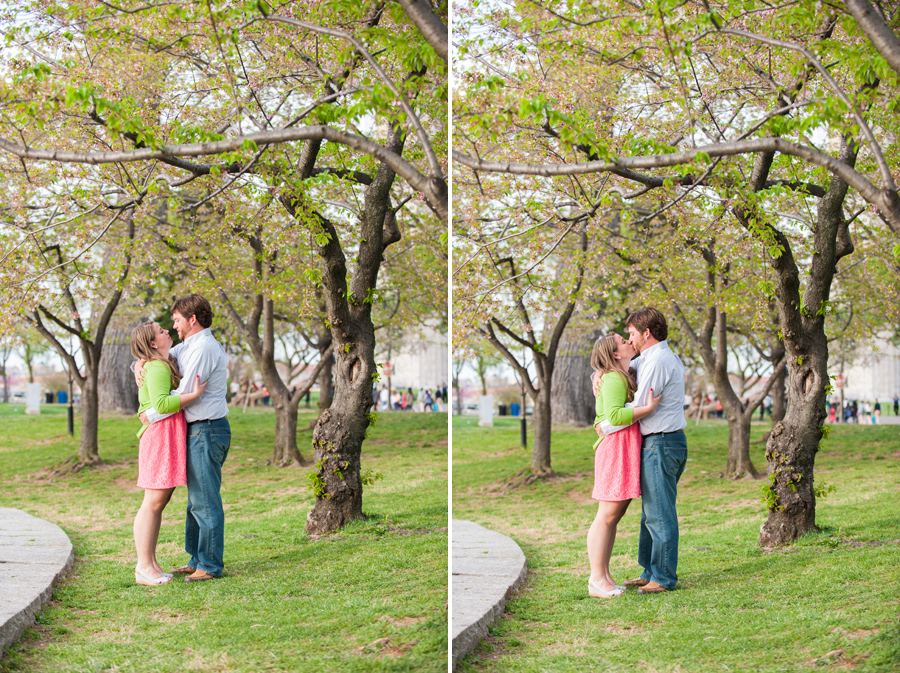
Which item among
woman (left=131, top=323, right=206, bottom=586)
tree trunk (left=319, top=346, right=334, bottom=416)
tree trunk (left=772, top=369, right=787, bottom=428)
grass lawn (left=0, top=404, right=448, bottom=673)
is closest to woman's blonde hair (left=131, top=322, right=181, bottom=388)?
woman (left=131, top=323, right=206, bottom=586)

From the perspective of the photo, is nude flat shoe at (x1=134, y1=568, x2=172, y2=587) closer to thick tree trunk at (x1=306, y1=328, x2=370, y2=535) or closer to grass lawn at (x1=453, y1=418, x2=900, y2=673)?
grass lawn at (x1=453, y1=418, x2=900, y2=673)

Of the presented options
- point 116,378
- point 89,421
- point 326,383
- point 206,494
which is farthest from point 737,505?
point 116,378

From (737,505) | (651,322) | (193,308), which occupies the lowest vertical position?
(737,505)

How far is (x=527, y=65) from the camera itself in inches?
156

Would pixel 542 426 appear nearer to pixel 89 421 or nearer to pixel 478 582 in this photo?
pixel 89 421

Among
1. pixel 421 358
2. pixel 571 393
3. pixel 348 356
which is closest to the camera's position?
pixel 421 358

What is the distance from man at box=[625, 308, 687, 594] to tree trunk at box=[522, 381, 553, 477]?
18.7ft

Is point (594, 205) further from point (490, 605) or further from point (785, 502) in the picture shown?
point (785, 502)

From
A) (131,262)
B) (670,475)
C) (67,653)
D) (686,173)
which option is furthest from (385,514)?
(131,262)

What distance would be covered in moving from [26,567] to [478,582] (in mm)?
2293

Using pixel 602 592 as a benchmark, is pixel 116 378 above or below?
above

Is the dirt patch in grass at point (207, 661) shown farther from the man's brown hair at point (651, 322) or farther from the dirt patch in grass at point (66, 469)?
the dirt patch in grass at point (66, 469)

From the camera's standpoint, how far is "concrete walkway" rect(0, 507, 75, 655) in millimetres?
3150

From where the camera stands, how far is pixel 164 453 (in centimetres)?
371
